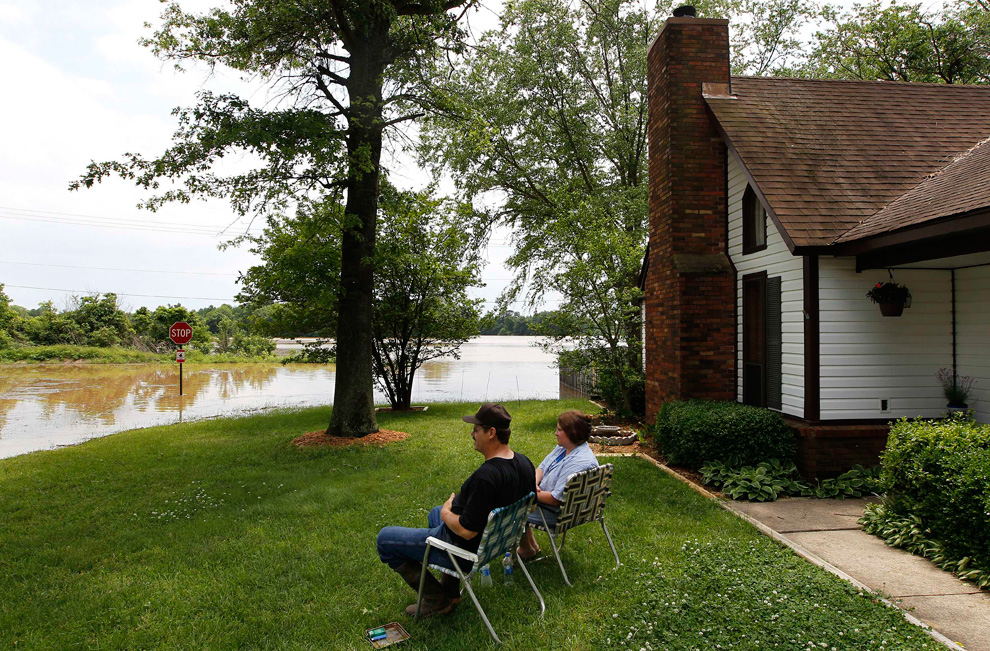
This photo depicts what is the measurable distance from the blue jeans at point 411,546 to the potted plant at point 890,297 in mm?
6496

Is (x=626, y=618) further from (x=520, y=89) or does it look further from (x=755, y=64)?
(x=755, y=64)

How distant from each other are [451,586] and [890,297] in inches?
260

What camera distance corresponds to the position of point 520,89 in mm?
18281

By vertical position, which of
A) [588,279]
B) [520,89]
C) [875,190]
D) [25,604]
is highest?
[520,89]

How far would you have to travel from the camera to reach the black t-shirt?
146 inches

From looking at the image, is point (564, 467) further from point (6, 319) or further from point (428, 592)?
point (6, 319)

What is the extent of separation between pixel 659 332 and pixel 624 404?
10.7 ft

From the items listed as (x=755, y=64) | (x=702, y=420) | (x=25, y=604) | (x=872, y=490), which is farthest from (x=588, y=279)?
(x=755, y=64)

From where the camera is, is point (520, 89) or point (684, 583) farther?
point (520, 89)

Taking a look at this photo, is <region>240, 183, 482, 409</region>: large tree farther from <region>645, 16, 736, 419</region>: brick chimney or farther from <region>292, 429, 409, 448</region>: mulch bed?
<region>645, 16, 736, 419</region>: brick chimney

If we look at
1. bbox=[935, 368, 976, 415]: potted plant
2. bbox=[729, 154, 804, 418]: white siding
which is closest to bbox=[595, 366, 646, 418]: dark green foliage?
bbox=[729, 154, 804, 418]: white siding

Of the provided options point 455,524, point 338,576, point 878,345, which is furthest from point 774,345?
point 338,576

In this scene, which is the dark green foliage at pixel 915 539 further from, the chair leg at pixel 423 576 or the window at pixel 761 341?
the chair leg at pixel 423 576

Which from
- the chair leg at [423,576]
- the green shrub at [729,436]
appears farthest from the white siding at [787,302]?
the chair leg at [423,576]
